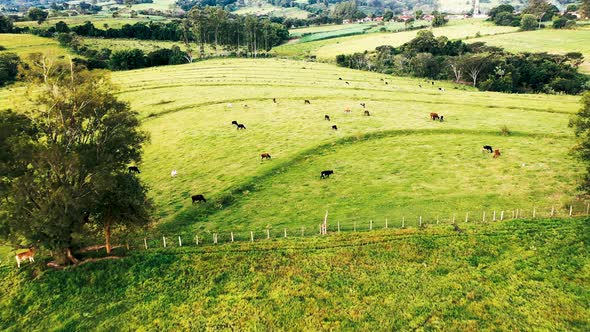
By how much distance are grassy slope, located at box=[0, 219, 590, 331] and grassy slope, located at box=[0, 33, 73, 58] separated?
11712cm

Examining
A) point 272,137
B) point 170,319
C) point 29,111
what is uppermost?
point 29,111

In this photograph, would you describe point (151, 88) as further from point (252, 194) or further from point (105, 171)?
point (105, 171)

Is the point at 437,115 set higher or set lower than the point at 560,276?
higher

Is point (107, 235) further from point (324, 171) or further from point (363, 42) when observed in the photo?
point (363, 42)

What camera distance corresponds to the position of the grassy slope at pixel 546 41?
128250 millimetres

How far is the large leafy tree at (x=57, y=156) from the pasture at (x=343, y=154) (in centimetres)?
907

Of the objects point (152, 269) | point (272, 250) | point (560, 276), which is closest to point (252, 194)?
point (272, 250)

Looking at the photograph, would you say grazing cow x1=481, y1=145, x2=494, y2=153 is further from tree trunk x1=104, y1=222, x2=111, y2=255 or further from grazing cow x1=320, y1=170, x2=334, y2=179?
tree trunk x1=104, y1=222, x2=111, y2=255

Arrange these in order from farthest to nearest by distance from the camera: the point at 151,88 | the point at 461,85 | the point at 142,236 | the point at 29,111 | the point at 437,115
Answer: the point at 461,85, the point at 151,88, the point at 437,115, the point at 142,236, the point at 29,111

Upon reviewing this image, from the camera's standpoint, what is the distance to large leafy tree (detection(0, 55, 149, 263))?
26.0m

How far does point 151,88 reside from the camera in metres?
87.6

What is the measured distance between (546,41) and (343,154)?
12885 centimetres

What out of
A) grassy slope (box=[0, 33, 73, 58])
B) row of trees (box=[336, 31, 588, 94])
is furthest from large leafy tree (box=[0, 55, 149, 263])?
grassy slope (box=[0, 33, 73, 58])

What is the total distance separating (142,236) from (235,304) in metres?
12.5
